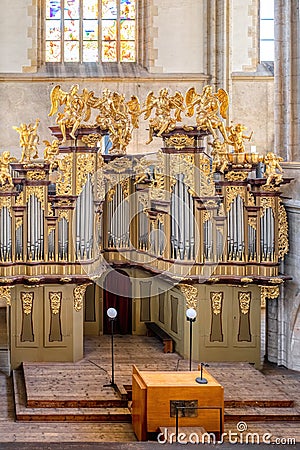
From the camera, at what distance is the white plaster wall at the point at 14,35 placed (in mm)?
27047

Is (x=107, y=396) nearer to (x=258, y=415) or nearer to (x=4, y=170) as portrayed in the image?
(x=258, y=415)

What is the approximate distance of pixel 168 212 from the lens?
19.7m

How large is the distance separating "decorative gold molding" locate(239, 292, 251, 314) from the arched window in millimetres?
10836

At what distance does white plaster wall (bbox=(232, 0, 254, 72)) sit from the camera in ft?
91.7

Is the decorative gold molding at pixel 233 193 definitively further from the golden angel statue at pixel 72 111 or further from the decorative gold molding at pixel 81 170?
the golden angel statue at pixel 72 111

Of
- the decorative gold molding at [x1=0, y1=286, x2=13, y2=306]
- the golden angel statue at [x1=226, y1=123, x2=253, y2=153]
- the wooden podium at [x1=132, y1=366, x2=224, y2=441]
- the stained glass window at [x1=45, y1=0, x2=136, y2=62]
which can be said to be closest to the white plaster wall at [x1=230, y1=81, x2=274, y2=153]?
the stained glass window at [x1=45, y1=0, x2=136, y2=62]

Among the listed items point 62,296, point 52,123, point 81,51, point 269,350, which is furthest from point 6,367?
point 81,51

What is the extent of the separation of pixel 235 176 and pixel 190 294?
2.65 metres

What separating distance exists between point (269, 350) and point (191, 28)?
11.1 metres

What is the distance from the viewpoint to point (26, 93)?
27.0m

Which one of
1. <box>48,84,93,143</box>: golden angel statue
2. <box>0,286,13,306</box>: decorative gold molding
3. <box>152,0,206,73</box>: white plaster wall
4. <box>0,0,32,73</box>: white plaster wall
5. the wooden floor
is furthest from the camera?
<box>152,0,206,73</box>: white plaster wall

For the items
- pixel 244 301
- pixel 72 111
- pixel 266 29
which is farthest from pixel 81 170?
pixel 266 29

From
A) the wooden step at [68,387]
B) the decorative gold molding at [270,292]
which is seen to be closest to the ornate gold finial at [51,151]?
the wooden step at [68,387]

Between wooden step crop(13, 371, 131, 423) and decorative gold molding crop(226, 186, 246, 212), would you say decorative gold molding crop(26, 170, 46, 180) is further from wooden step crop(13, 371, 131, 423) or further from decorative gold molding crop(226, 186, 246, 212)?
wooden step crop(13, 371, 131, 423)
